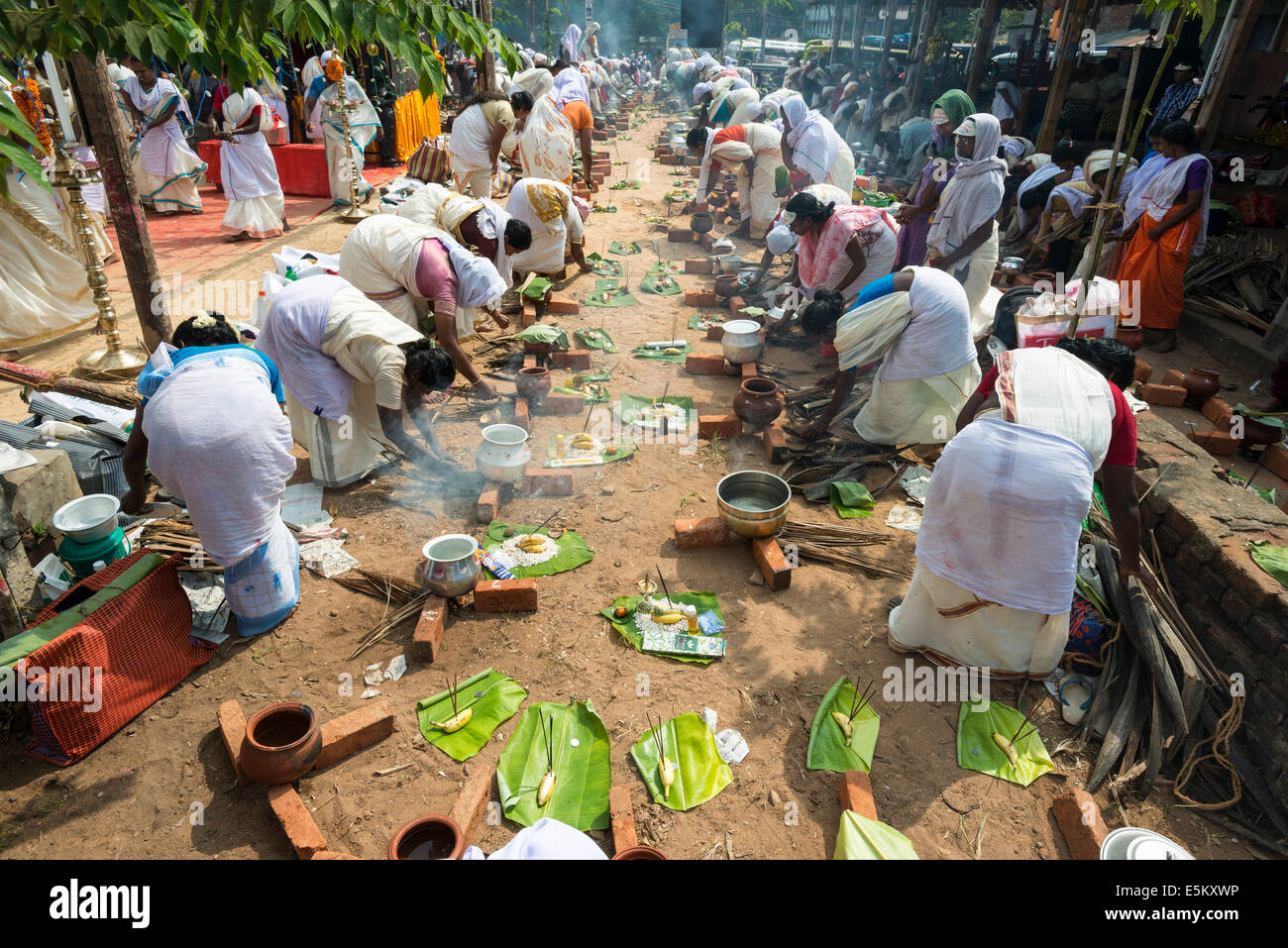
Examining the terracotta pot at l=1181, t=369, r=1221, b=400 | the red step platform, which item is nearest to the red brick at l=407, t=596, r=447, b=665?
the terracotta pot at l=1181, t=369, r=1221, b=400

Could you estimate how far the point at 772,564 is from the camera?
163 inches

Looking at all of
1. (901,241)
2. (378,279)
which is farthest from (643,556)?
(901,241)

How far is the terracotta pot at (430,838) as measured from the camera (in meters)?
2.64

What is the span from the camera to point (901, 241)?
734 cm

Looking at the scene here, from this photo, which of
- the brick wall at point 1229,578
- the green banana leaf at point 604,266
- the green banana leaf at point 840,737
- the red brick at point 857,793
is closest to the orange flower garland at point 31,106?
the green banana leaf at point 604,266

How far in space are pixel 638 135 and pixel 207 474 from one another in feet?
71.7

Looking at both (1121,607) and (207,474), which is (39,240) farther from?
(1121,607)

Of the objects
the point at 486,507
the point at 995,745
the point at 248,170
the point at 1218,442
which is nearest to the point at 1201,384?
the point at 1218,442

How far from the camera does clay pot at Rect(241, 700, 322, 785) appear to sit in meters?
2.83

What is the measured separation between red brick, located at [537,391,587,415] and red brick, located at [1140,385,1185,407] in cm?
513

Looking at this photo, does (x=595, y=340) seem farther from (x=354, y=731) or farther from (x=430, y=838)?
(x=430, y=838)

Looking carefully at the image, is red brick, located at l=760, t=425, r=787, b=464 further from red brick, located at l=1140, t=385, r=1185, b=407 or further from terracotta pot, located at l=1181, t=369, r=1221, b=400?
terracotta pot, located at l=1181, t=369, r=1221, b=400
